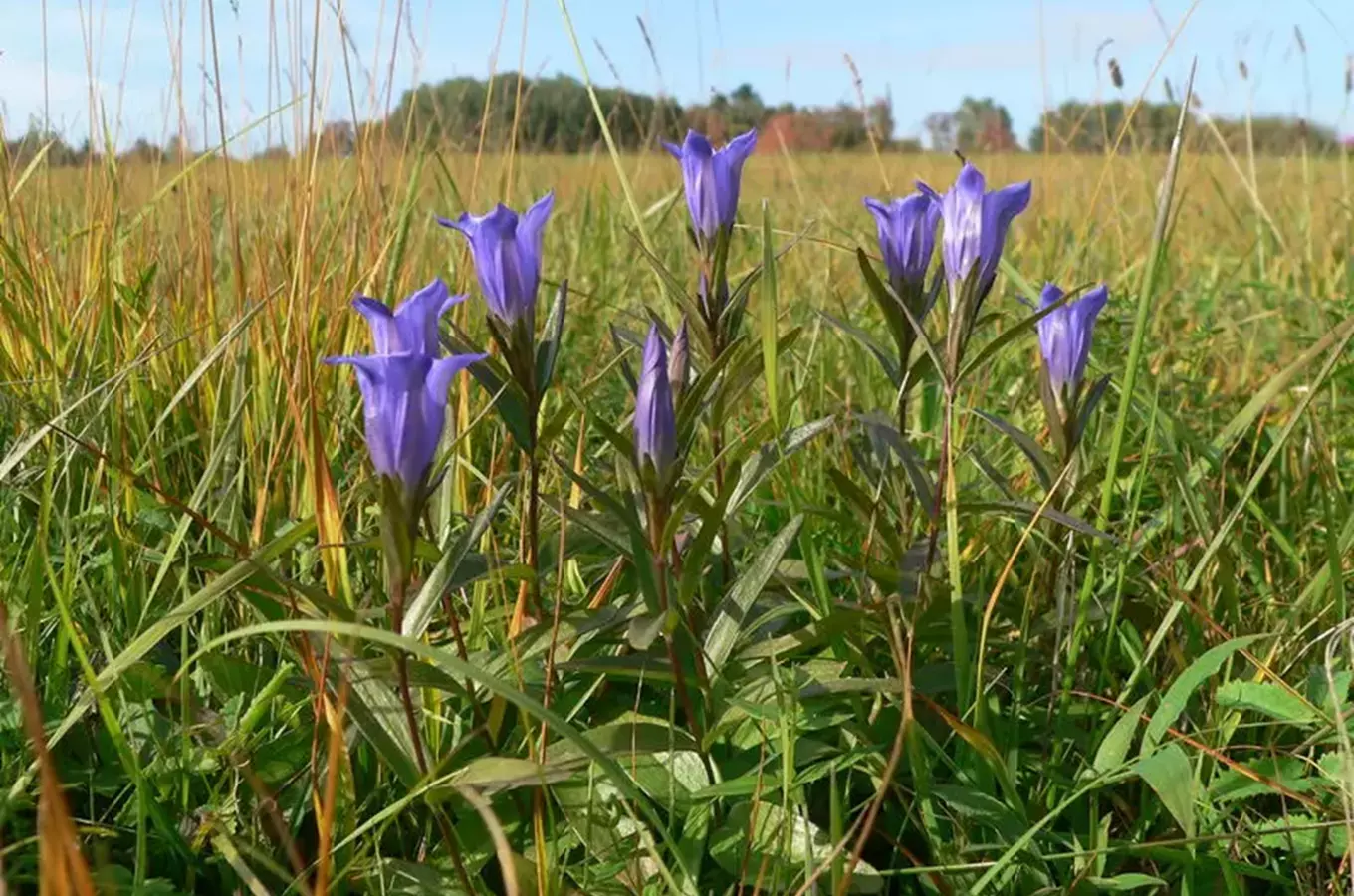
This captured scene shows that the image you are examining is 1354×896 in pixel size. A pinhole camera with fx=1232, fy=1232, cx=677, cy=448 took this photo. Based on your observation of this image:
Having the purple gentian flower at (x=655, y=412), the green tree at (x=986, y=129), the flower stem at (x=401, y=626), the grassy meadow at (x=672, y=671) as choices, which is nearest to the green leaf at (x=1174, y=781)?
the grassy meadow at (x=672, y=671)

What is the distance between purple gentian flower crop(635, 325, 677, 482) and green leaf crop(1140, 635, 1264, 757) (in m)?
0.42

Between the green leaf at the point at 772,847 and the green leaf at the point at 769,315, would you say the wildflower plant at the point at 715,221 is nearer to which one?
the green leaf at the point at 769,315

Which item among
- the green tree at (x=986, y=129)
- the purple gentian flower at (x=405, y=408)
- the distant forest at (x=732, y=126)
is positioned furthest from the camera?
the green tree at (x=986, y=129)

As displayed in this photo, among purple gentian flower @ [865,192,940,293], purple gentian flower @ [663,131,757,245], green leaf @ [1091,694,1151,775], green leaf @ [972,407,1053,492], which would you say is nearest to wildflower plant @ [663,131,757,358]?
purple gentian flower @ [663,131,757,245]

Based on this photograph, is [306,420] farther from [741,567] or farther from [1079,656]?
[1079,656]

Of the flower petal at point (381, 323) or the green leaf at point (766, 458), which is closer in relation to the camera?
the flower petal at point (381, 323)

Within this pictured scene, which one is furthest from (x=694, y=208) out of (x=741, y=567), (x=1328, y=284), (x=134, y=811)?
(x=1328, y=284)

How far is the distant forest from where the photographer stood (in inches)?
97.9

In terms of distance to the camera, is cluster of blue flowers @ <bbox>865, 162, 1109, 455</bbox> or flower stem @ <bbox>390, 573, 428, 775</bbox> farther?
cluster of blue flowers @ <bbox>865, 162, 1109, 455</bbox>

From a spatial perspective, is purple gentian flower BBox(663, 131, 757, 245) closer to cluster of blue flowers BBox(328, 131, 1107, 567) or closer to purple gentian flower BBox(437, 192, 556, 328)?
cluster of blue flowers BBox(328, 131, 1107, 567)

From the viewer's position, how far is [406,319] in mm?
818

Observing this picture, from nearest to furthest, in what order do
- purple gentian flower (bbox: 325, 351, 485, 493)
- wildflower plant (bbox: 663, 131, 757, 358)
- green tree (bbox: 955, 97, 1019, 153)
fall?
purple gentian flower (bbox: 325, 351, 485, 493) < wildflower plant (bbox: 663, 131, 757, 358) < green tree (bbox: 955, 97, 1019, 153)

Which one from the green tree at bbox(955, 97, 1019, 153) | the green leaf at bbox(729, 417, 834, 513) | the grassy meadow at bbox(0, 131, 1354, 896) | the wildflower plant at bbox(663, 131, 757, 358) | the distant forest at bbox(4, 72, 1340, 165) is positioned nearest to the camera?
the grassy meadow at bbox(0, 131, 1354, 896)

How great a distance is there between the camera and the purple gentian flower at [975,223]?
969mm
